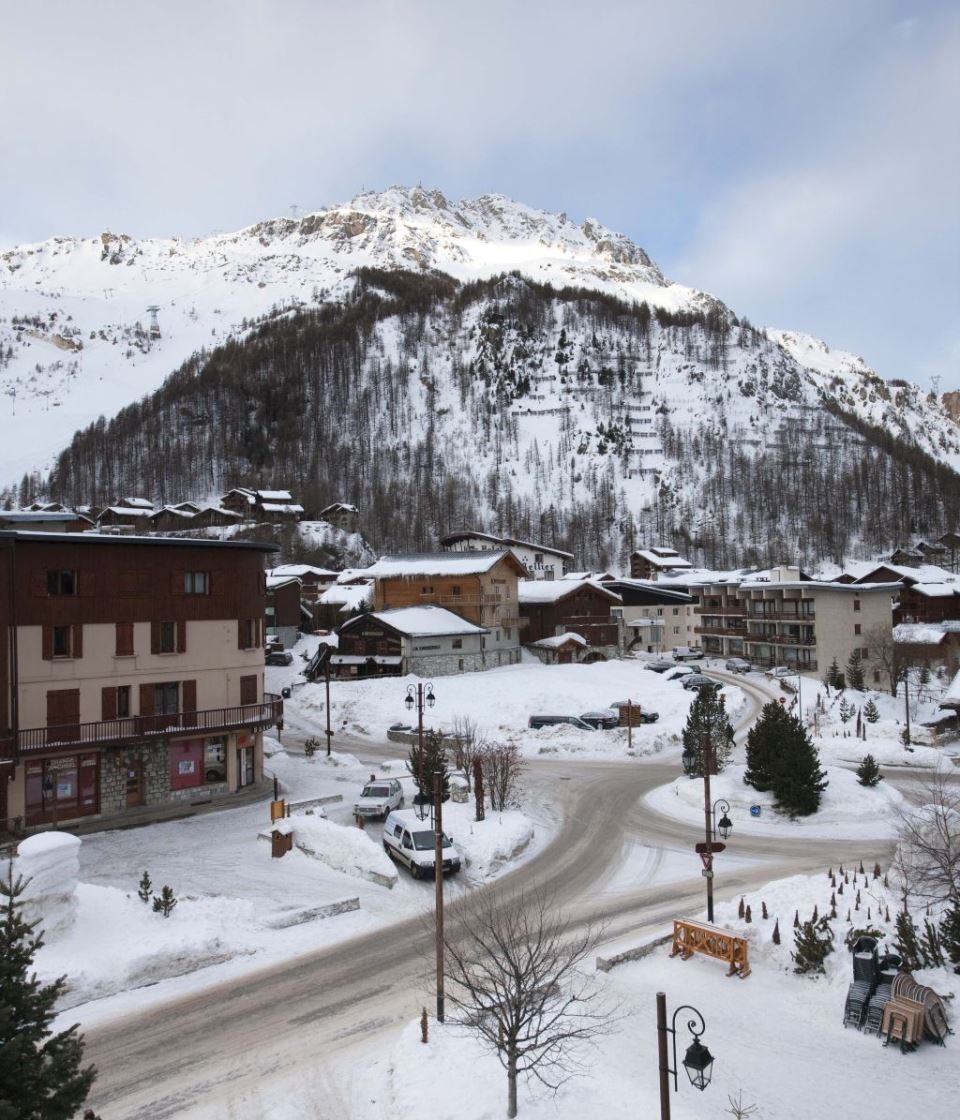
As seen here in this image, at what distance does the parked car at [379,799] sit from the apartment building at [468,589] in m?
34.6

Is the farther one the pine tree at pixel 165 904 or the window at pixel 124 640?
the window at pixel 124 640

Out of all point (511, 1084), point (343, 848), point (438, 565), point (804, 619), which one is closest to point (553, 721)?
point (438, 565)

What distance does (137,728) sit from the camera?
30281mm

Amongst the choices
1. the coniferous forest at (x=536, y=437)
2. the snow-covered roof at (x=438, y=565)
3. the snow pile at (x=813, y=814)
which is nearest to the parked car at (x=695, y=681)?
the snow-covered roof at (x=438, y=565)

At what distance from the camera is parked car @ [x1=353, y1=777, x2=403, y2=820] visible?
30219 mm

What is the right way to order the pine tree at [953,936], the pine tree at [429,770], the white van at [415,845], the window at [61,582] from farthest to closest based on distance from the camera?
1. the window at [61,582]
2. the pine tree at [429,770]
3. the white van at [415,845]
4. the pine tree at [953,936]

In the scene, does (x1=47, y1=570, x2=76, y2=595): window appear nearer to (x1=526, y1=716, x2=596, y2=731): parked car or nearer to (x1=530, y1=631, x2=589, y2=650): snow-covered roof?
(x1=526, y1=716, x2=596, y2=731): parked car

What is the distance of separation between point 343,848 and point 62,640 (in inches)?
541

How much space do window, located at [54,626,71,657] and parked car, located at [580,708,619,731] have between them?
29.9 m

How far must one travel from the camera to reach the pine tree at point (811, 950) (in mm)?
16484

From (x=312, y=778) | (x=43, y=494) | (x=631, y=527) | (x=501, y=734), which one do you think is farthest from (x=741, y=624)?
(x=43, y=494)

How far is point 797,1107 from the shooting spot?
1230cm

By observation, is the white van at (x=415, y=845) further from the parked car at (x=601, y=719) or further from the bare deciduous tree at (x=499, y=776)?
the parked car at (x=601, y=719)

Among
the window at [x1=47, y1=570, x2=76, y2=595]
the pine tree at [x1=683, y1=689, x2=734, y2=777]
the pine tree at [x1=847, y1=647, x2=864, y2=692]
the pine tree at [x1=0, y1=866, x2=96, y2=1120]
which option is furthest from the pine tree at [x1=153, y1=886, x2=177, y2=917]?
the pine tree at [x1=847, y1=647, x2=864, y2=692]
